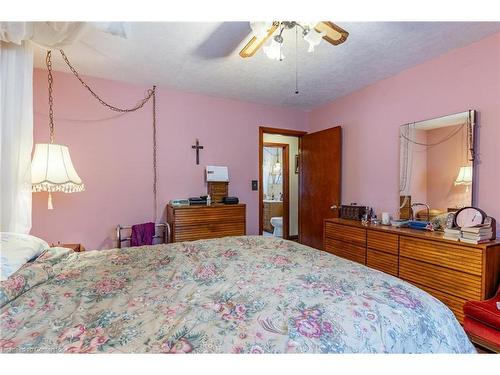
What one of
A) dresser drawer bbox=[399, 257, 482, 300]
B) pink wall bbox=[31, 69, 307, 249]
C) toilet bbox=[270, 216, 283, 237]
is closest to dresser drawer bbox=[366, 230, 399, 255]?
A: dresser drawer bbox=[399, 257, 482, 300]

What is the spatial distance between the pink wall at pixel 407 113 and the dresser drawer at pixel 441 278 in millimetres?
613

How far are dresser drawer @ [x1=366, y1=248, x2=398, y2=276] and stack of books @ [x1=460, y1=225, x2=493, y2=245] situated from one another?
1.96ft

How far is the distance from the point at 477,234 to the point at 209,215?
2.44m

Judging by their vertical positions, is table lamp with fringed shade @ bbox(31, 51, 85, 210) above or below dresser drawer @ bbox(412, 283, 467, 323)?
above

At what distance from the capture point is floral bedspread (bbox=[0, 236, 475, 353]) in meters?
0.74

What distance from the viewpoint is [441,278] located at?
2025mm

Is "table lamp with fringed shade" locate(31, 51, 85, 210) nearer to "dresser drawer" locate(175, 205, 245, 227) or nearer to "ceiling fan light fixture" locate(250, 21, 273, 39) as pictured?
"dresser drawer" locate(175, 205, 245, 227)

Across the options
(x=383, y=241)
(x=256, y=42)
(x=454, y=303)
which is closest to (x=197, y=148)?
(x=256, y=42)

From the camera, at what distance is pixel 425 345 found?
91 centimetres

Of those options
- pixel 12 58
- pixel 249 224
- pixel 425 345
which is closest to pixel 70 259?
pixel 12 58

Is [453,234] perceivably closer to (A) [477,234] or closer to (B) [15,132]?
(A) [477,234]
